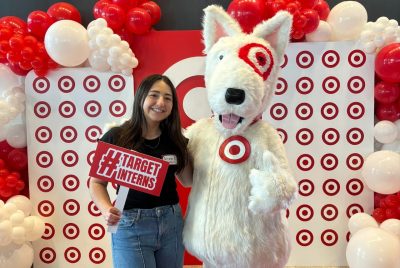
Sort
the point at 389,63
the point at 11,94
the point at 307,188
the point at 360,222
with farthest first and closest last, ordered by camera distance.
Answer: the point at 307,188, the point at 11,94, the point at 360,222, the point at 389,63

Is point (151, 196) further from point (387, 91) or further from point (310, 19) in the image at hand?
point (387, 91)

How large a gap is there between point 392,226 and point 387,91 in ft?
2.91

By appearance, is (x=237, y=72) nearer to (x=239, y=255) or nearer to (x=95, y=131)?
(x=239, y=255)

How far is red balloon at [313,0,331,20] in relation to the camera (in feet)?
8.77

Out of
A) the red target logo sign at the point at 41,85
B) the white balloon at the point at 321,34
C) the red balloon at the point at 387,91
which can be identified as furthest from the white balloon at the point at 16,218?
the red balloon at the point at 387,91

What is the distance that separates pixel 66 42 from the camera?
2.55 metres

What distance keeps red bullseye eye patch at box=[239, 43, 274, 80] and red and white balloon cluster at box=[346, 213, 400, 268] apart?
1.33 metres

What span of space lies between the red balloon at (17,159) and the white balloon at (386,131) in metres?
2.49

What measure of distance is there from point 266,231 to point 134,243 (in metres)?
0.59

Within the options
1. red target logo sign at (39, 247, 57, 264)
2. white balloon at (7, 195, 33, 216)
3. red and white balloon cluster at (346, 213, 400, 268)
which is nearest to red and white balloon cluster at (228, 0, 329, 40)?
red and white balloon cluster at (346, 213, 400, 268)

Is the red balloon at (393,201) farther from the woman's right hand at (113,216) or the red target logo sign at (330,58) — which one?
the woman's right hand at (113,216)

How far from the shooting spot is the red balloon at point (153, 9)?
2748 millimetres

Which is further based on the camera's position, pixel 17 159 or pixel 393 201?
pixel 17 159

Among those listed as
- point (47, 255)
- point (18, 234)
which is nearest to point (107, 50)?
point (18, 234)
